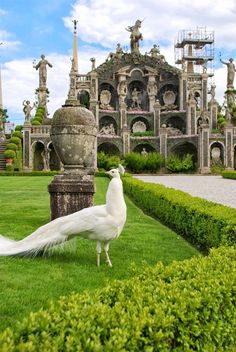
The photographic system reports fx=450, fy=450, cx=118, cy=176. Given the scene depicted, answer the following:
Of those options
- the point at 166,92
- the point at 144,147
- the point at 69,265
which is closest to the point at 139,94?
the point at 166,92

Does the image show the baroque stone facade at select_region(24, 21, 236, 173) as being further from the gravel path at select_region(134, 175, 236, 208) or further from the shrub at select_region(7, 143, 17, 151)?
the gravel path at select_region(134, 175, 236, 208)

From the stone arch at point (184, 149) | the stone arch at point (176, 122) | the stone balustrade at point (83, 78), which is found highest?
the stone balustrade at point (83, 78)

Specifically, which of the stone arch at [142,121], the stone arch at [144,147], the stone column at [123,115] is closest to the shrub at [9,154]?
the stone arch at [144,147]

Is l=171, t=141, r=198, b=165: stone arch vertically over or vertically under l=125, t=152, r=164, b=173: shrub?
over

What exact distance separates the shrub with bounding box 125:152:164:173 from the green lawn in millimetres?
34285

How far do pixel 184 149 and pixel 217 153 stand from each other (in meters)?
4.19

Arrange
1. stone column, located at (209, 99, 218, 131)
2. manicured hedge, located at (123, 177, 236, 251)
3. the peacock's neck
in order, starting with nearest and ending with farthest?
the peacock's neck, manicured hedge, located at (123, 177, 236, 251), stone column, located at (209, 99, 218, 131)

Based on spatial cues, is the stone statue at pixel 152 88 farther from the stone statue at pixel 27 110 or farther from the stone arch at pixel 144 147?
the stone statue at pixel 27 110

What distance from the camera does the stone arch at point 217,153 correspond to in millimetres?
48219

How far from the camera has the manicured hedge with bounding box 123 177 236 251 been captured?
23.6ft

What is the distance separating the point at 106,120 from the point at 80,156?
45379 millimetres

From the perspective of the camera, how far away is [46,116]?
55.8 meters

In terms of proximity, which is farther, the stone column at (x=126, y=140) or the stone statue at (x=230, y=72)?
the stone statue at (x=230, y=72)

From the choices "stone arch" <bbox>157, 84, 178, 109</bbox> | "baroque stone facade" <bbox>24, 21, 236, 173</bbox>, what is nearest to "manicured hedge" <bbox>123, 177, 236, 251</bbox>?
"baroque stone facade" <bbox>24, 21, 236, 173</bbox>
